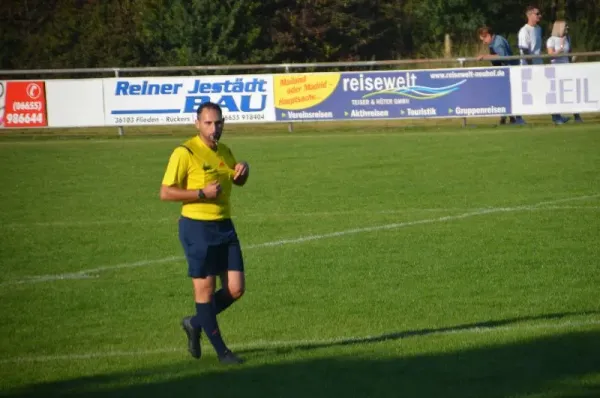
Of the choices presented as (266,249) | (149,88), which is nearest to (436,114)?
(149,88)

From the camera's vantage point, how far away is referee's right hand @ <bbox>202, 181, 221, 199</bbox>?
25.8 ft

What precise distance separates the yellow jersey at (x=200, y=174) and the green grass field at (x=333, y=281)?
1019mm

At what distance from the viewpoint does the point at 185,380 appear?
24.7ft

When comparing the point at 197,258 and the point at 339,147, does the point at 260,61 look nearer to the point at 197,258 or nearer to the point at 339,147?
the point at 339,147

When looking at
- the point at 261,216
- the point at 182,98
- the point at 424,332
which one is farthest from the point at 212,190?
the point at 182,98

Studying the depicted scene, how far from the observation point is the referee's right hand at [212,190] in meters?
7.88

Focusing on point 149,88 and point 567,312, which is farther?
point 149,88

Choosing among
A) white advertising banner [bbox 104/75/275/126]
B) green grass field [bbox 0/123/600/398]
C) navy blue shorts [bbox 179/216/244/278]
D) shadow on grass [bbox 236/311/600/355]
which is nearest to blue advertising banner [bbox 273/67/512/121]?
white advertising banner [bbox 104/75/275/126]

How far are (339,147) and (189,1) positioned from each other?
21.0 m

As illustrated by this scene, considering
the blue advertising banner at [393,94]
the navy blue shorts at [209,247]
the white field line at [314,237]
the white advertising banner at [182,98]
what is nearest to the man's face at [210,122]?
the navy blue shorts at [209,247]

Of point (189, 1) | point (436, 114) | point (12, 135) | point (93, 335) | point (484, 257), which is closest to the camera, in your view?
point (93, 335)

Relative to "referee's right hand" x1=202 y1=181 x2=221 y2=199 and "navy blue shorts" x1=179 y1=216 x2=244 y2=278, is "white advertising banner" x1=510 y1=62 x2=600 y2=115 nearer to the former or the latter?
"navy blue shorts" x1=179 y1=216 x2=244 y2=278

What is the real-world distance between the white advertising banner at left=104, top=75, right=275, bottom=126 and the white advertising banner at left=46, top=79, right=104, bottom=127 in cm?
22

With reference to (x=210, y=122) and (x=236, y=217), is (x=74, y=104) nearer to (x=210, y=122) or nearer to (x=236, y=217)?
(x=236, y=217)
